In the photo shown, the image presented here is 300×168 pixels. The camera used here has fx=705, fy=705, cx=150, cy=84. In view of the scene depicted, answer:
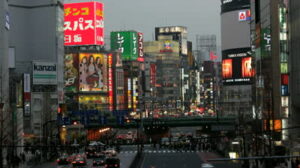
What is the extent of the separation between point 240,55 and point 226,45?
18.5 ft

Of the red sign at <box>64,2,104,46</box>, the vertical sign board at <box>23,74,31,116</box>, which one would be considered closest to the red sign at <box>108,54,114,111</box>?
the red sign at <box>64,2,104,46</box>

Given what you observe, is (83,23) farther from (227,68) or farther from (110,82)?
(227,68)

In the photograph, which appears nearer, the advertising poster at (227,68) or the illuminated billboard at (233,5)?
the advertising poster at (227,68)

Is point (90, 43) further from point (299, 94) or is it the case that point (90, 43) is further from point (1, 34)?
point (299, 94)

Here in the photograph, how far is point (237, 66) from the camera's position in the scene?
175250 millimetres

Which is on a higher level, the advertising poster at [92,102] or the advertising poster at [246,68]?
the advertising poster at [246,68]

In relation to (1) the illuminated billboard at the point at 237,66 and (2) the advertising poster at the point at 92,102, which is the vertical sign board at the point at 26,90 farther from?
(1) the illuminated billboard at the point at 237,66

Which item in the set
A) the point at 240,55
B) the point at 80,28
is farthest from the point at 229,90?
the point at 80,28

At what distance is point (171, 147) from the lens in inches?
4181

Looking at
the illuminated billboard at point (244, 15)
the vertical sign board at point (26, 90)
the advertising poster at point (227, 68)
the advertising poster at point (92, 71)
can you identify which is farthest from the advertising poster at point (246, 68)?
the vertical sign board at point (26, 90)

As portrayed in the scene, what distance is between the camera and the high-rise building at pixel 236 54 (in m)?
175

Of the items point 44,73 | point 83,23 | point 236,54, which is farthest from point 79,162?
point 236,54

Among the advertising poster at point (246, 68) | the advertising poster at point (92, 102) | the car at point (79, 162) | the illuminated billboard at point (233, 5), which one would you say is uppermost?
the illuminated billboard at point (233, 5)

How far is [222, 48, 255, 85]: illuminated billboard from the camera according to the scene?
174 meters
